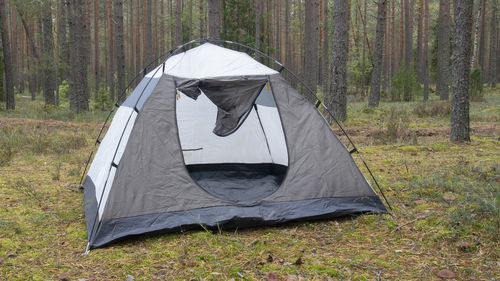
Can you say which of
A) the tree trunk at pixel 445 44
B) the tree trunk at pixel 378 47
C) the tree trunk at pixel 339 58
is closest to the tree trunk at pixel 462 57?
the tree trunk at pixel 339 58

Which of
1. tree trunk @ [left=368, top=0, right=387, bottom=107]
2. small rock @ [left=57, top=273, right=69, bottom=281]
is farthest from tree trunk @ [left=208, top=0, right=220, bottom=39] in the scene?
tree trunk @ [left=368, top=0, right=387, bottom=107]

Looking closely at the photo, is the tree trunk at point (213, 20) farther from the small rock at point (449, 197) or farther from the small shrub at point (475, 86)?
the small shrub at point (475, 86)

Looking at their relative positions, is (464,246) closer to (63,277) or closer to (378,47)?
(63,277)

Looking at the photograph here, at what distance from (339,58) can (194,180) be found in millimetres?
6663

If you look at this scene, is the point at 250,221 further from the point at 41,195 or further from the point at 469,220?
the point at 41,195

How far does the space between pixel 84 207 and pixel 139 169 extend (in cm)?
109

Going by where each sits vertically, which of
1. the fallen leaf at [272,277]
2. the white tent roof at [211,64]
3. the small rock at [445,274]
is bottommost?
the fallen leaf at [272,277]

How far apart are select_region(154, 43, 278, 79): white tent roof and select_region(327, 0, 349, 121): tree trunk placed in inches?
222

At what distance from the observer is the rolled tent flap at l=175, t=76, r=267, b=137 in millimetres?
4020

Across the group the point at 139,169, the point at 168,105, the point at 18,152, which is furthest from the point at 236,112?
the point at 18,152

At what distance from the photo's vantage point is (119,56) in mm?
13070

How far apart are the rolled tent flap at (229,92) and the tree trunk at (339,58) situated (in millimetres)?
5899

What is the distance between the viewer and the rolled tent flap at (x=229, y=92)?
13.2 feet

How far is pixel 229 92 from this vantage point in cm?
414
